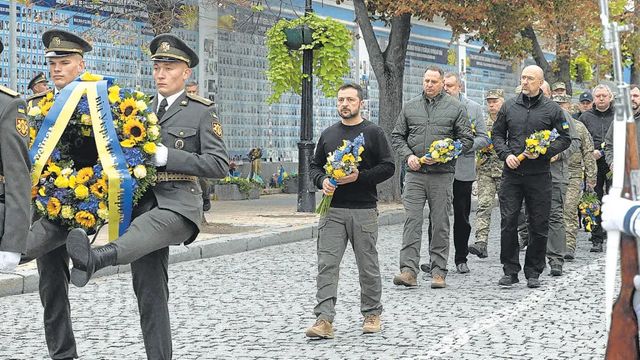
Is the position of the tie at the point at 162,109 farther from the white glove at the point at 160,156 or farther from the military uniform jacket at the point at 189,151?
the white glove at the point at 160,156

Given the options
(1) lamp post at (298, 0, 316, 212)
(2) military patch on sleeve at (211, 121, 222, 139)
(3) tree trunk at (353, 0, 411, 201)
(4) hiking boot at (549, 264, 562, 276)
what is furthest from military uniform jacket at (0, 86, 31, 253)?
(3) tree trunk at (353, 0, 411, 201)

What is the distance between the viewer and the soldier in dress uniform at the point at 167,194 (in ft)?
23.4

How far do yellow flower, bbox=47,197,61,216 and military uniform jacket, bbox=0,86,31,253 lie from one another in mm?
612

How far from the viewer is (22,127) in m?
6.61

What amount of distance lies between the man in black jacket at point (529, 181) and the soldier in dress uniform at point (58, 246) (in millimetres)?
5337

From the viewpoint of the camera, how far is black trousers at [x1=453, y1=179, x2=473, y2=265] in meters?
13.6

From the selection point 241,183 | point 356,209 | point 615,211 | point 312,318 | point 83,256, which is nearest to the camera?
point 615,211

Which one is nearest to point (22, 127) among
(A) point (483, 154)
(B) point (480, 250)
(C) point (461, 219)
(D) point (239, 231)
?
(C) point (461, 219)

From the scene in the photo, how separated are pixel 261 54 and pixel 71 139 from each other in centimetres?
2096

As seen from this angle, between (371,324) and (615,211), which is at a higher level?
(615,211)

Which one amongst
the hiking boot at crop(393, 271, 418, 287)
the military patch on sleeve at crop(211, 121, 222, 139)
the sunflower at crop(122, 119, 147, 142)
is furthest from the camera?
the hiking boot at crop(393, 271, 418, 287)

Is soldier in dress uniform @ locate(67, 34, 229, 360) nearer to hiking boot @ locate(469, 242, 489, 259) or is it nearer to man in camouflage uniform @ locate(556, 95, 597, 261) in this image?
hiking boot @ locate(469, 242, 489, 259)

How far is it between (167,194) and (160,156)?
9.3 inches

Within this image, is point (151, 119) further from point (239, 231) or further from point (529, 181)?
point (239, 231)
